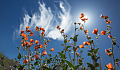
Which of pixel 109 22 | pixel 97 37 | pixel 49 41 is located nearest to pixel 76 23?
pixel 97 37

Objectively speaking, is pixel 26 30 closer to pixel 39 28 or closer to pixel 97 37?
pixel 39 28

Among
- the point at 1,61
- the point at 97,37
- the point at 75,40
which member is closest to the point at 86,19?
the point at 97,37

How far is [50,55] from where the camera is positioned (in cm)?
526

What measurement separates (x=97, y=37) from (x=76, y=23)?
3.37 feet

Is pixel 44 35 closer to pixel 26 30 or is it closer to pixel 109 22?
pixel 26 30

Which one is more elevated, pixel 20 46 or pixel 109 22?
pixel 109 22

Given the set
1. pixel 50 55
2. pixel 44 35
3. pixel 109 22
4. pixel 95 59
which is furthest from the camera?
pixel 50 55

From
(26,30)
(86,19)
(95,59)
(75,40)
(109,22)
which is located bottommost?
(95,59)

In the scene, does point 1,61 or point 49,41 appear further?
point 1,61

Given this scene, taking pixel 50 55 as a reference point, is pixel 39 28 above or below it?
above

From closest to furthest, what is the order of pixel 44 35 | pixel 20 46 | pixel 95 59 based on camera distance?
pixel 95 59 → pixel 20 46 → pixel 44 35

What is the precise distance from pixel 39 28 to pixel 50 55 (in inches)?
65.0

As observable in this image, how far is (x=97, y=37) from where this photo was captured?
3.62 metres

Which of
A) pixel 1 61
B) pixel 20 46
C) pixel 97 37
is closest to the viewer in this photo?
pixel 97 37
